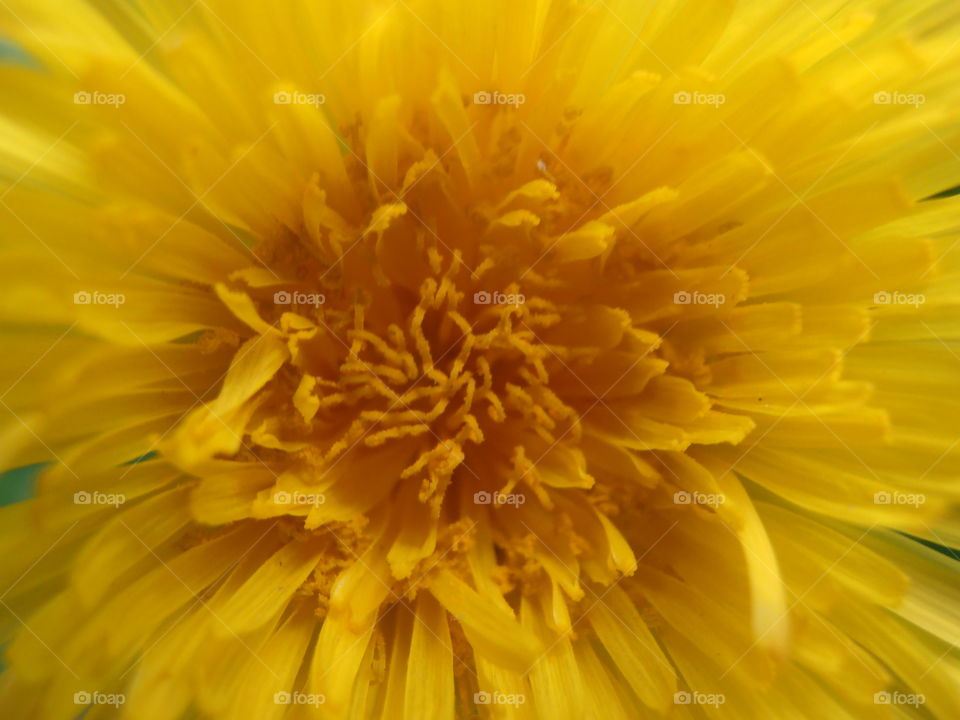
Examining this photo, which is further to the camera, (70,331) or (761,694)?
(761,694)

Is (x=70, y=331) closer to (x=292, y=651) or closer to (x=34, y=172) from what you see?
(x=34, y=172)

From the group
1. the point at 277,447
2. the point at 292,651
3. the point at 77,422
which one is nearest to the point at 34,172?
the point at 77,422

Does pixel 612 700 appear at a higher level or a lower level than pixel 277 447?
lower

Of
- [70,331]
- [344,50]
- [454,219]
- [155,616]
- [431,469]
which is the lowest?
[155,616]

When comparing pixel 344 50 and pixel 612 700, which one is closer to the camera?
pixel 344 50

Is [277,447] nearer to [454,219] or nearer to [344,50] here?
[454,219]

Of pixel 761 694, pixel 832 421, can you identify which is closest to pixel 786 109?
pixel 832 421
